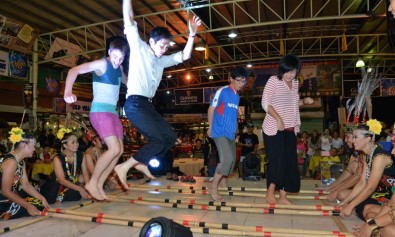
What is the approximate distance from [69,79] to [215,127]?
7.24ft

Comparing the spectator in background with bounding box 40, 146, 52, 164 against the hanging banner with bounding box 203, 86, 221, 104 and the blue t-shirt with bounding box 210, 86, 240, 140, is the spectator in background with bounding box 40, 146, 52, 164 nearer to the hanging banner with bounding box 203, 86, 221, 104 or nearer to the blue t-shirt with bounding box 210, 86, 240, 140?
the blue t-shirt with bounding box 210, 86, 240, 140

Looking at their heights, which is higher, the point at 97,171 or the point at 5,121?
the point at 5,121

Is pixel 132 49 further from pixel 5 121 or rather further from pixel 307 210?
pixel 5 121

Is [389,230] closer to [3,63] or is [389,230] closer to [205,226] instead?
[205,226]

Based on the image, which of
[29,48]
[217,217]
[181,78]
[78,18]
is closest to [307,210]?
[217,217]

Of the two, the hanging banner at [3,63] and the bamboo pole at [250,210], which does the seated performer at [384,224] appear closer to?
the bamboo pole at [250,210]

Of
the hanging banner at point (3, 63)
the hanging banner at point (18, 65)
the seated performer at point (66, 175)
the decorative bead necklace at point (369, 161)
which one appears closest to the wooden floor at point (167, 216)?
the seated performer at point (66, 175)

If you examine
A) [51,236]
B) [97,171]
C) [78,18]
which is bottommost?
[51,236]

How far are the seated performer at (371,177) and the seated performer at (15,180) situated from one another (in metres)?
3.75

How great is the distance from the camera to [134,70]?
11.4ft

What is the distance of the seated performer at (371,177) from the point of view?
3.56 m

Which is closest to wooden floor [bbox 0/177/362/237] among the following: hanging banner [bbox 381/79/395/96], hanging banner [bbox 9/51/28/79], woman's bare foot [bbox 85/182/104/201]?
woman's bare foot [bbox 85/182/104/201]

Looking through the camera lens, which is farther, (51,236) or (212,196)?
(212,196)

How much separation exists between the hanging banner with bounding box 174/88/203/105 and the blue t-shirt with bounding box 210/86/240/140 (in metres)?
13.5
